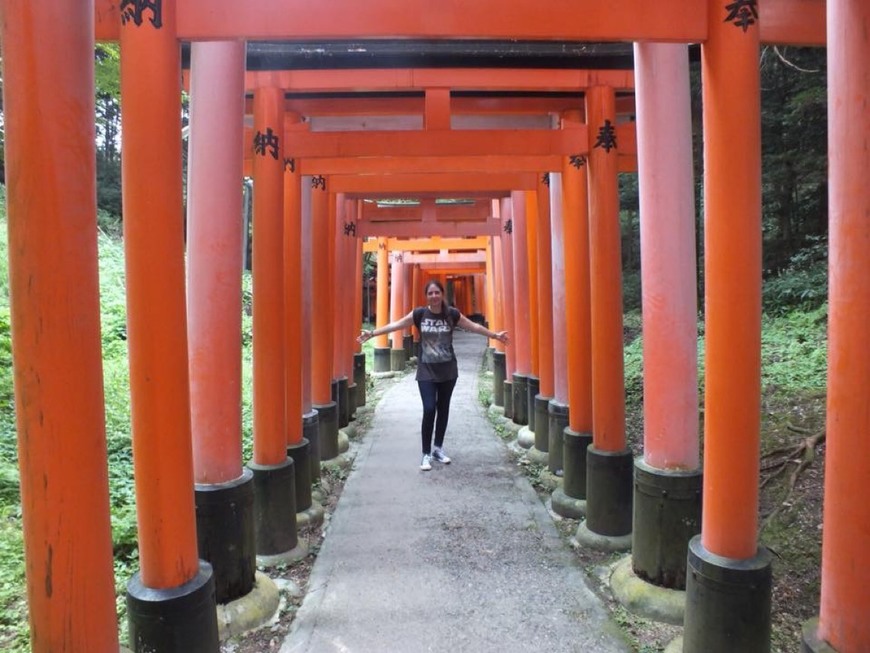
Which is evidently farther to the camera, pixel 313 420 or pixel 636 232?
pixel 636 232

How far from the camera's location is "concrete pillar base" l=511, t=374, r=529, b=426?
25.5 ft

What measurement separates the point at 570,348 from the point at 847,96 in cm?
287

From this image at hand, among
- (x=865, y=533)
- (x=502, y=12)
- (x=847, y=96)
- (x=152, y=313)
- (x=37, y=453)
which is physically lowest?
(x=865, y=533)

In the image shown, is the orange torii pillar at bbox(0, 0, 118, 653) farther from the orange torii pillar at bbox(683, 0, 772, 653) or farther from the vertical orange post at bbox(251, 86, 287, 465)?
the orange torii pillar at bbox(683, 0, 772, 653)

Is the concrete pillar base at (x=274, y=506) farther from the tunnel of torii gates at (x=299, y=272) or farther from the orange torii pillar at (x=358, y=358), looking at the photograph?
the orange torii pillar at (x=358, y=358)

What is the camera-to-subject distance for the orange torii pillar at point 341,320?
7848mm

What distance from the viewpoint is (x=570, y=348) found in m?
Answer: 4.63

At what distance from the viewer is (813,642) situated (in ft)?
6.35

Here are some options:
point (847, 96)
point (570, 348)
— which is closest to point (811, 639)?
point (847, 96)

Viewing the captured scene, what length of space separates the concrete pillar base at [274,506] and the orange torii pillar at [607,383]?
1.90m

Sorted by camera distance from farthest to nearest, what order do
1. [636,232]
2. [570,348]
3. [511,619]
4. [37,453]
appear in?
[636,232]
[570,348]
[511,619]
[37,453]

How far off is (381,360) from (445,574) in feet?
36.0

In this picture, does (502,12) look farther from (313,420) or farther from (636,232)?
(636,232)

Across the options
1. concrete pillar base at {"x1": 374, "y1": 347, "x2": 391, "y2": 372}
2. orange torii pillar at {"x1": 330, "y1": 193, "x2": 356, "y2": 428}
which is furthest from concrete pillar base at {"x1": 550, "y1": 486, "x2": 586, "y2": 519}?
concrete pillar base at {"x1": 374, "y1": 347, "x2": 391, "y2": 372}
